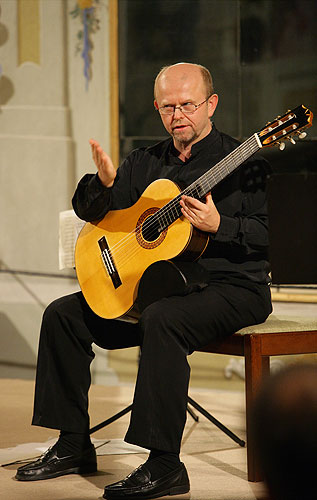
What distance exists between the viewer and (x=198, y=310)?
8.39 ft

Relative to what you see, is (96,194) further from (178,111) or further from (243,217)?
(243,217)

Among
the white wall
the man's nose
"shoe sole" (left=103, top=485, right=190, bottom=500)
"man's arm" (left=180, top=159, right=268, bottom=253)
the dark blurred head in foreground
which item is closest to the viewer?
the dark blurred head in foreground

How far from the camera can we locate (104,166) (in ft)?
9.04

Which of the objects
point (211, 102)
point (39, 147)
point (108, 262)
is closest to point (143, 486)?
point (108, 262)

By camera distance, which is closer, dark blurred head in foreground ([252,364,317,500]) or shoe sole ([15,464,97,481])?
dark blurred head in foreground ([252,364,317,500])

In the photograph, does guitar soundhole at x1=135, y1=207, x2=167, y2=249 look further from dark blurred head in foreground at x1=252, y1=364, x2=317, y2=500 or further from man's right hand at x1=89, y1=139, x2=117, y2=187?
dark blurred head in foreground at x1=252, y1=364, x2=317, y2=500

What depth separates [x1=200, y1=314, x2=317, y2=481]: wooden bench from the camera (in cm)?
265

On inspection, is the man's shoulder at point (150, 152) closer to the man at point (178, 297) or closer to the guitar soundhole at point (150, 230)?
the man at point (178, 297)

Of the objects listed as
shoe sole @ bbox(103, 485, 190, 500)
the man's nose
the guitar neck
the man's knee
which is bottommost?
shoe sole @ bbox(103, 485, 190, 500)

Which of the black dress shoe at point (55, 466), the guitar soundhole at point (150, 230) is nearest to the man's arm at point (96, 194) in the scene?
the guitar soundhole at point (150, 230)

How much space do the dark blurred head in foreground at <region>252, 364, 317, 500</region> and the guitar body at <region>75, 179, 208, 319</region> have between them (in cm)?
187

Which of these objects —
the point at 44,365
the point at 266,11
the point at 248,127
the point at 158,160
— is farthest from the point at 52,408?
the point at 266,11

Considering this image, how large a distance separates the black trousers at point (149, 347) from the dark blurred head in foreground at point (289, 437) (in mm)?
1746

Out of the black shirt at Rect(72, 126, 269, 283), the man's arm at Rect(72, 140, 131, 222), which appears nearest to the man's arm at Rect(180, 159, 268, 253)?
the black shirt at Rect(72, 126, 269, 283)
